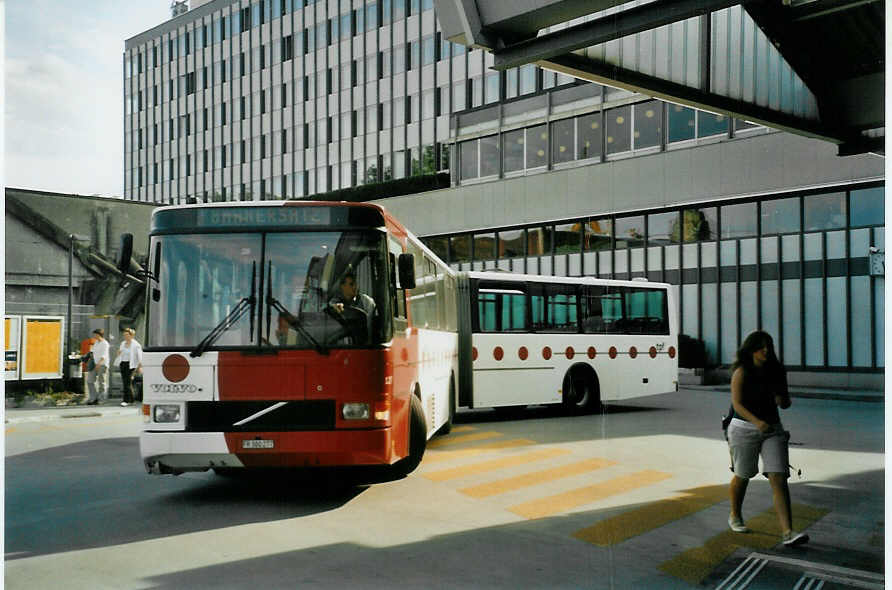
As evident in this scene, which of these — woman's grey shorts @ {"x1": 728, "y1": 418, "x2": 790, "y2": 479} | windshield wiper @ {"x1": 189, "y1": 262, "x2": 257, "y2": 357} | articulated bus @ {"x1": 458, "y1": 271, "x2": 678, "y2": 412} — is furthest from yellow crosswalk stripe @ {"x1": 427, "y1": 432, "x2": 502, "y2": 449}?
woman's grey shorts @ {"x1": 728, "y1": 418, "x2": 790, "y2": 479}

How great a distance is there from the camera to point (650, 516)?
24.5 feet

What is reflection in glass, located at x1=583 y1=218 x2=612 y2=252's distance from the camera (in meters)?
8.08

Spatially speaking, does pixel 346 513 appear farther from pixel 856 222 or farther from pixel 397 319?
pixel 856 222

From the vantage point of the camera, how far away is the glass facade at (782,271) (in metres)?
5.41

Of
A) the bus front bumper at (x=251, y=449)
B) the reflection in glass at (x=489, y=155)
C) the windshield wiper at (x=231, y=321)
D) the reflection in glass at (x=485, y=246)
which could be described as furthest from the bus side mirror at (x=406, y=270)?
the reflection in glass at (x=489, y=155)

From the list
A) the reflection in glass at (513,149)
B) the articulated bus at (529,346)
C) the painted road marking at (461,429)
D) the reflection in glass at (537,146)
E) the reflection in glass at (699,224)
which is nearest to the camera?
the reflection in glass at (699,224)

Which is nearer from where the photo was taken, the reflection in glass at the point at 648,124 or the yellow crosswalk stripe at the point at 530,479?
the reflection in glass at the point at 648,124

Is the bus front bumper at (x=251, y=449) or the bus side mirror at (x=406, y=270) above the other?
the bus side mirror at (x=406, y=270)

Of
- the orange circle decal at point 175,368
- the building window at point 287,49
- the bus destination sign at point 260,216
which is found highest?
the building window at point 287,49

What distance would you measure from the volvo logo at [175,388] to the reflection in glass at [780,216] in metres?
4.81

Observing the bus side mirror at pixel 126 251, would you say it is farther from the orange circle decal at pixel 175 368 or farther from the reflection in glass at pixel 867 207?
the reflection in glass at pixel 867 207

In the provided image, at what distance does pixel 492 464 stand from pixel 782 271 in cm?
546

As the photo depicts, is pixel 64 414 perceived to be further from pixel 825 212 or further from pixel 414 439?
pixel 825 212

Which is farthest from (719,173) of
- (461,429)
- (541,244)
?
(461,429)
